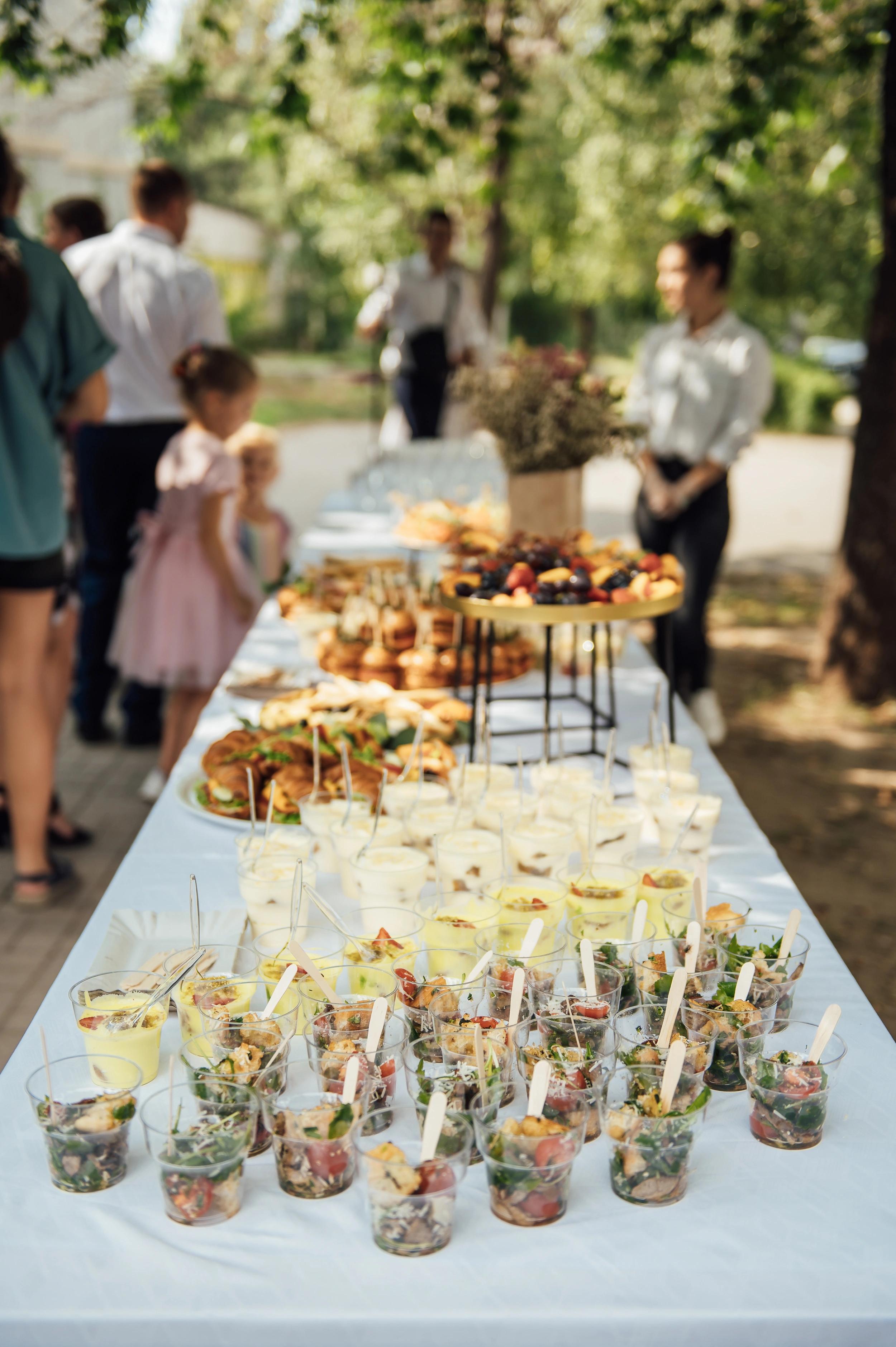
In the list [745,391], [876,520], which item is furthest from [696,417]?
[876,520]

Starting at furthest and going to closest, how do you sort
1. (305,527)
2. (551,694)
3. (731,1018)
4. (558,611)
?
(305,527) < (551,694) < (558,611) < (731,1018)

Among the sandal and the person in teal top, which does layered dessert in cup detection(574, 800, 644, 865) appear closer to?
the person in teal top

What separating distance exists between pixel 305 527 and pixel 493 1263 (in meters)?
10.5

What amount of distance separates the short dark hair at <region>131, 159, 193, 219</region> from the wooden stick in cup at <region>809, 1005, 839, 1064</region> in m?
4.65

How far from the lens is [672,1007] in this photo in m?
1.53

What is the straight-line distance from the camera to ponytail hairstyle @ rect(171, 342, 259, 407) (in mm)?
4512

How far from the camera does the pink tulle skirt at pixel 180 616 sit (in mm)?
4727

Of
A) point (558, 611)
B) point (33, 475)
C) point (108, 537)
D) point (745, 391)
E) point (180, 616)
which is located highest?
point (745, 391)

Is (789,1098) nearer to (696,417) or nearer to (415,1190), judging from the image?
(415,1190)

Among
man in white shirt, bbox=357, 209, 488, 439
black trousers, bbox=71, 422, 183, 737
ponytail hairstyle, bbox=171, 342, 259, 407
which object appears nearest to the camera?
ponytail hairstyle, bbox=171, 342, 259, 407

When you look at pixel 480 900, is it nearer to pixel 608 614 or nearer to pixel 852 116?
pixel 608 614

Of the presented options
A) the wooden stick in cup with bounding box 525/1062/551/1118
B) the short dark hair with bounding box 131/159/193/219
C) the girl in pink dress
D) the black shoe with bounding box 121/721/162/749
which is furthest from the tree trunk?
the wooden stick in cup with bounding box 525/1062/551/1118

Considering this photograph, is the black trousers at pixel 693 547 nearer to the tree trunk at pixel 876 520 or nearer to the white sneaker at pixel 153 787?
the tree trunk at pixel 876 520

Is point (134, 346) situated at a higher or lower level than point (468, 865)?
higher
